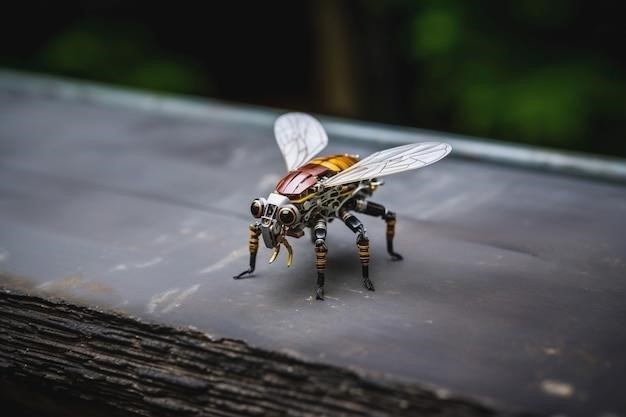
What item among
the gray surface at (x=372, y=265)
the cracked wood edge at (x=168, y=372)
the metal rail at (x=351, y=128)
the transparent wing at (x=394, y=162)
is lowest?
the cracked wood edge at (x=168, y=372)

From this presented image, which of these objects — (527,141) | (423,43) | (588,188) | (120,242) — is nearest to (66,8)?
(423,43)

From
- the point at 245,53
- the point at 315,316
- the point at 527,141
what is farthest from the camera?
the point at 245,53

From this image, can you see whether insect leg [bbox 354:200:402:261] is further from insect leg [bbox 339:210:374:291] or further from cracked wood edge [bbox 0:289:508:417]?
cracked wood edge [bbox 0:289:508:417]

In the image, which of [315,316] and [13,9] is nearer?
[315,316]

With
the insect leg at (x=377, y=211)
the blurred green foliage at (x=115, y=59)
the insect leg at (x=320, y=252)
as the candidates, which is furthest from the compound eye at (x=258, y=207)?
the blurred green foliage at (x=115, y=59)

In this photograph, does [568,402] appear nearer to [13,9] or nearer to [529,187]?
[529,187]

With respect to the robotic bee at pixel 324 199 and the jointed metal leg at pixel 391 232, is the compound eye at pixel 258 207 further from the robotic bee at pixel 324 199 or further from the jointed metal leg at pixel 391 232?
the jointed metal leg at pixel 391 232

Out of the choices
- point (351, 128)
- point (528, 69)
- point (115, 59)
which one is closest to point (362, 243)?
point (351, 128)
